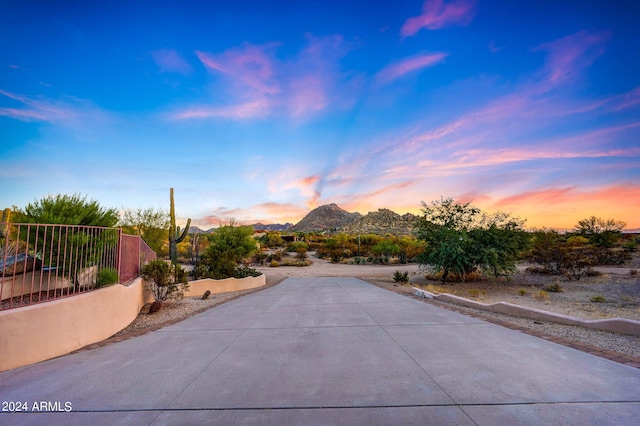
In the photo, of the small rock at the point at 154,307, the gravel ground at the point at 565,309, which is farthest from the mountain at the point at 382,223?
the small rock at the point at 154,307

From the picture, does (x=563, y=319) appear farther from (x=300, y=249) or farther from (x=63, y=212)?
(x=300, y=249)

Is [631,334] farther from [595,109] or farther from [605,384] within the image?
[595,109]

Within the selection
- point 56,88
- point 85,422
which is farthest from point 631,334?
point 56,88

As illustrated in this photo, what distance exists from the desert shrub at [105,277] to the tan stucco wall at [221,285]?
597 cm

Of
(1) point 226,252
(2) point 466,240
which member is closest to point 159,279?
(1) point 226,252

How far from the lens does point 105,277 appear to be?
7.21 metres

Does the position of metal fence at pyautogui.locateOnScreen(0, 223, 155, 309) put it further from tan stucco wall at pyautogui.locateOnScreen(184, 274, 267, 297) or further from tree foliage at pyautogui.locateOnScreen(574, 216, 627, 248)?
tree foliage at pyautogui.locateOnScreen(574, 216, 627, 248)

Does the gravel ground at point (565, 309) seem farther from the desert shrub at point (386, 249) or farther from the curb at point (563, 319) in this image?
the desert shrub at point (386, 249)

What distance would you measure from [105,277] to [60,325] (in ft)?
6.84

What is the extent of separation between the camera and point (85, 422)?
3.10m

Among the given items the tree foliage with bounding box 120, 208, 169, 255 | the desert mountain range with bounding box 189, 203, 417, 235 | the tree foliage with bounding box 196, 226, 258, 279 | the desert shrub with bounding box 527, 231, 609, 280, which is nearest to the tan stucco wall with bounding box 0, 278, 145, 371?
the tree foliage with bounding box 196, 226, 258, 279

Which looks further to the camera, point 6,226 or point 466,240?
point 466,240

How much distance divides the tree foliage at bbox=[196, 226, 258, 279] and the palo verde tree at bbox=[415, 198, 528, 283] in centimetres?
1195

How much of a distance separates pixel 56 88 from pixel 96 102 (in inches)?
71.9
